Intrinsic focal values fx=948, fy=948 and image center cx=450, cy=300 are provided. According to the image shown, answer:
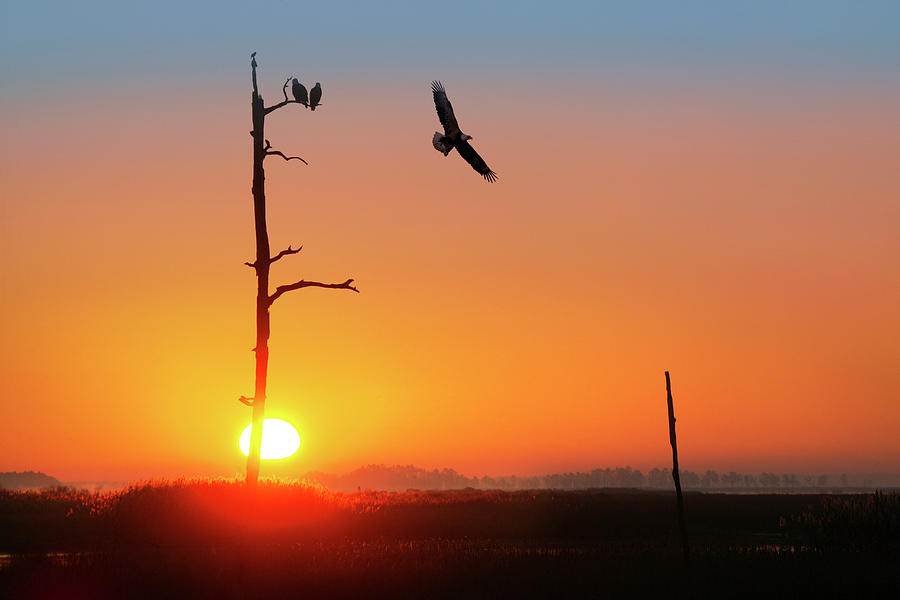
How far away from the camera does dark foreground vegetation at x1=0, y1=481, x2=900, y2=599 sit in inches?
718

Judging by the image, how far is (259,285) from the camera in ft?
62.1

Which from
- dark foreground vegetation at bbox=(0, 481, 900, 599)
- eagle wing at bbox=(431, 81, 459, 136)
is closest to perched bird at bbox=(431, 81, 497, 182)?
eagle wing at bbox=(431, 81, 459, 136)

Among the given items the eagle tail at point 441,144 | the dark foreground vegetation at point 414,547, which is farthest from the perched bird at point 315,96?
the dark foreground vegetation at point 414,547

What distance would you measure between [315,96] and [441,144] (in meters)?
2.74

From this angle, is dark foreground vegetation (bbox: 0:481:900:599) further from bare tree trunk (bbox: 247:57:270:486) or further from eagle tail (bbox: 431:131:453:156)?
eagle tail (bbox: 431:131:453:156)

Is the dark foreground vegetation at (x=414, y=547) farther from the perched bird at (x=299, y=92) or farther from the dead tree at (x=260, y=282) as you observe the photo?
the perched bird at (x=299, y=92)

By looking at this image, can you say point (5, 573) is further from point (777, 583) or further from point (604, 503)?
point (604, 503)

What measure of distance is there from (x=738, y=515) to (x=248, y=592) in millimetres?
35097

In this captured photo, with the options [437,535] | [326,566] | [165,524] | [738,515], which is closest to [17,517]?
[165,524]

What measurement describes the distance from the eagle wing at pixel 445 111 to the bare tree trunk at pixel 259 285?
11.7 ft

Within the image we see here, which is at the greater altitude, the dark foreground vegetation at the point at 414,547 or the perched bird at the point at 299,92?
the perched bird at the point at 299,92

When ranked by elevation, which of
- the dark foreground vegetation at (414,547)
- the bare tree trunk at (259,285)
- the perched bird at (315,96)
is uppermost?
the perched bird at (315,96)

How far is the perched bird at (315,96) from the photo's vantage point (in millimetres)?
19047

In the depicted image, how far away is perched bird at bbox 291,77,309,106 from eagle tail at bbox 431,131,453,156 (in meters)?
2.74
